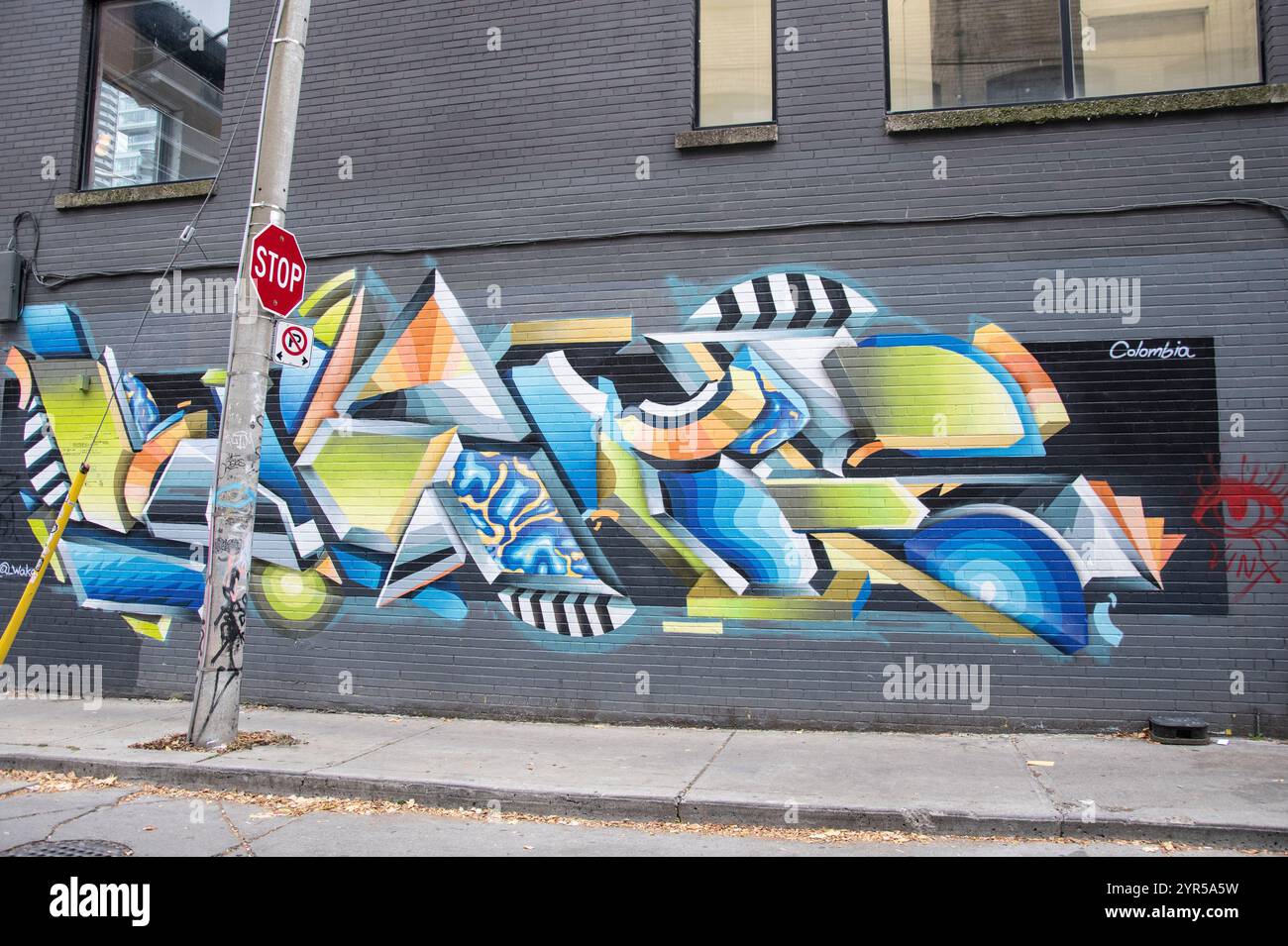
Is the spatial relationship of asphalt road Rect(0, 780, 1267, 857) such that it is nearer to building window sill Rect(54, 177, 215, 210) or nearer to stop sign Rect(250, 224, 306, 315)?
stop sign Rect(250, 224, 306, 315)

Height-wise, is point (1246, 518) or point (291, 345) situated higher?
point (291, 345)

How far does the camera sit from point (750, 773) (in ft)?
20.7

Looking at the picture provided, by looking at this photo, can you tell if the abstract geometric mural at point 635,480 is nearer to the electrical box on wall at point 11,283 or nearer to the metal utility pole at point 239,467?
the electrical box on wall at point 11,283

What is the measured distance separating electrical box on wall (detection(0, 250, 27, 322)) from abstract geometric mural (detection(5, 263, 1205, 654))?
1.36m

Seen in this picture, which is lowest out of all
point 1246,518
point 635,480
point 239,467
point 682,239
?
point 1246,518

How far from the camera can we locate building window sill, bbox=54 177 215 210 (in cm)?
937

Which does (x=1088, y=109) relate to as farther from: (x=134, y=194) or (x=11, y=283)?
(x=11, y=283)

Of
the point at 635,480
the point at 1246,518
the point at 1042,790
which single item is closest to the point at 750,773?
the point at 1042,790

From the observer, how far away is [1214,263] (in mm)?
7301

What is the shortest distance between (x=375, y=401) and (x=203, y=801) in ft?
12.5

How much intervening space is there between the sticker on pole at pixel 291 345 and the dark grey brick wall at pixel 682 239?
1.56m

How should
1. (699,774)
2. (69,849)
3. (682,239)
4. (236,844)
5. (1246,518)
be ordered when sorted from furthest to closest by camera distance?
(682,239)
(1246,518)
(699,774)
(236,844)
(69,849)

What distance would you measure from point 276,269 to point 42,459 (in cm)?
431

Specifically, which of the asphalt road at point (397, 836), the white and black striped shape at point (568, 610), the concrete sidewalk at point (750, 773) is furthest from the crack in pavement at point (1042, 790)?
the white and black striped shape at point (568, 610)
